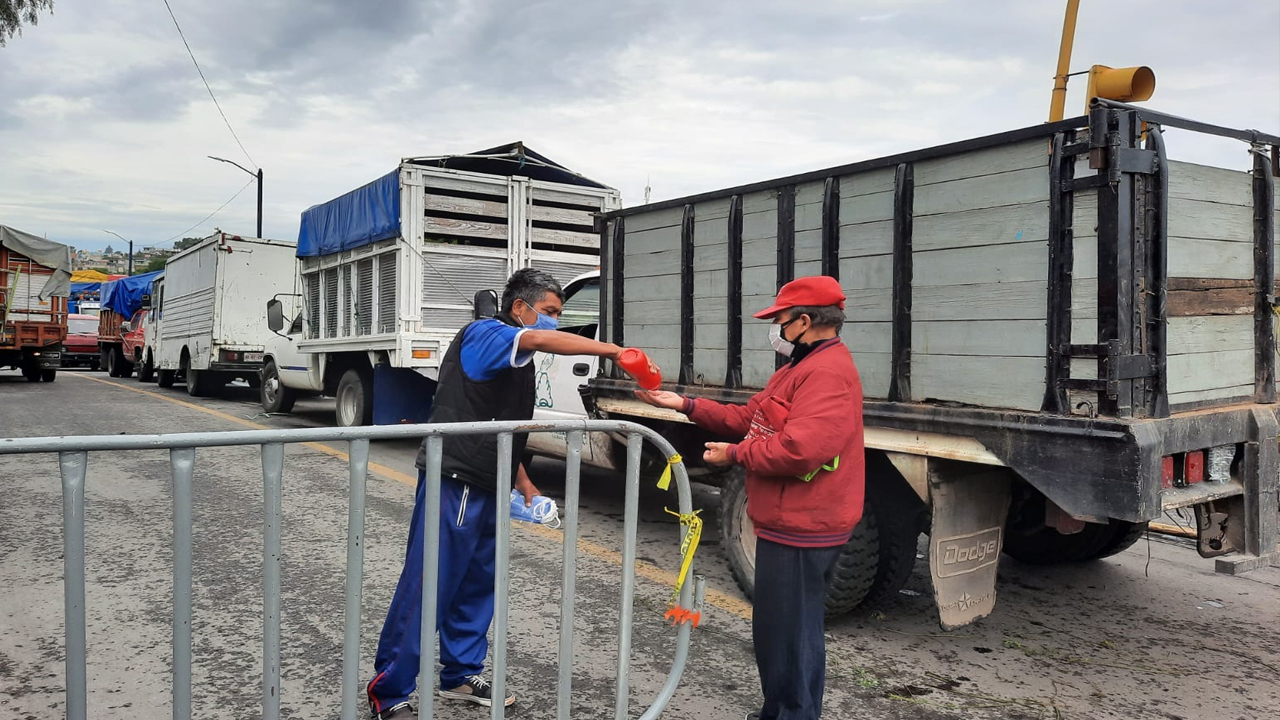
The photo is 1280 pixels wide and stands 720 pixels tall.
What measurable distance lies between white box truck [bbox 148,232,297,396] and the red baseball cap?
14426 mm

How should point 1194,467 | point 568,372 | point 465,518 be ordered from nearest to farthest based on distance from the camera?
point 465,518 → point 1194,467 → point 568,372

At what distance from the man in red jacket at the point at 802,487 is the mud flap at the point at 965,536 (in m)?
1.07

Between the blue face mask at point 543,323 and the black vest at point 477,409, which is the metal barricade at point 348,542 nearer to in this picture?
the black vest at point 477,409

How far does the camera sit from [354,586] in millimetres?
2367

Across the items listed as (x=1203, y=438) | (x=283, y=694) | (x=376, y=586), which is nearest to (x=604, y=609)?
(x=376, y=586)

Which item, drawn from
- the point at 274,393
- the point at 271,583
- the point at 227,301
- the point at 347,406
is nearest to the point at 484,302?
the point at 271,583

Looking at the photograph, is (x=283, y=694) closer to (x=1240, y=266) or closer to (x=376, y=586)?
(x=376, y=586)

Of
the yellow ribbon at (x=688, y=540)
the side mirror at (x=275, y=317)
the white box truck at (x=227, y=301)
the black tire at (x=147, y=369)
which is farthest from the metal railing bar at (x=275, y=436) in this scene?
the black tire at (x=147, y=369)

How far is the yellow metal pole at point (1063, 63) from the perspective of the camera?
522 cm

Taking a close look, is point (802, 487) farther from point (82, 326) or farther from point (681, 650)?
point (82, 326)

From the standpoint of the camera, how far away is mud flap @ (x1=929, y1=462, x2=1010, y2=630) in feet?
12.6

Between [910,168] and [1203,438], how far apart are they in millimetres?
1638

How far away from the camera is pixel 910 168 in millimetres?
4086

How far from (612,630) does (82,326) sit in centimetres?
2946
